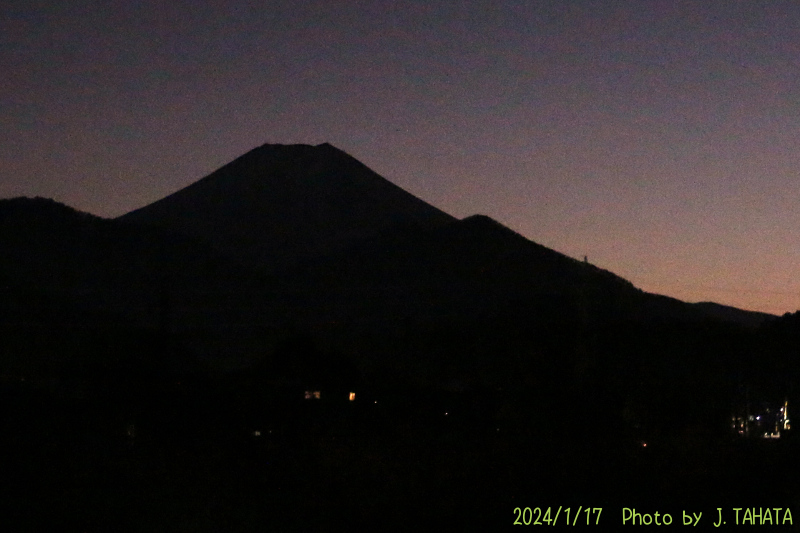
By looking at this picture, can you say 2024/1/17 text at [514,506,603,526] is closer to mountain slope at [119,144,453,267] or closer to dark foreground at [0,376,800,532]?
dark foreground at [0,376,800,532]

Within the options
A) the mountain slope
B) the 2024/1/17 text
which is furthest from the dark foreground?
the mountain slope

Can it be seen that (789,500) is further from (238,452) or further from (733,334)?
(733,334)

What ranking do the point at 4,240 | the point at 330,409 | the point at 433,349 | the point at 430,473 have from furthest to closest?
the point at 4,240 → the point at 433,349 → the point at 330,409 → the point at 430,473

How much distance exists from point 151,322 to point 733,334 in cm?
3794

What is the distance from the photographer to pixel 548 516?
508 inches

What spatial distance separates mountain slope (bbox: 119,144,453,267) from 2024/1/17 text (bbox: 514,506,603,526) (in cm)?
9860

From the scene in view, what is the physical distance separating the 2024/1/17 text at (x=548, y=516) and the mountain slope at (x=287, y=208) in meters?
98.6

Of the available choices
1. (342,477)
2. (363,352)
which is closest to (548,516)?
(342,477)

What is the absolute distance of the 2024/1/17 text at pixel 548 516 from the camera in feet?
41.1

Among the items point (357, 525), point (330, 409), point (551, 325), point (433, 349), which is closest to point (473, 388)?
point (330, 409)

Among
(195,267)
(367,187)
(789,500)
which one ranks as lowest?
(789,500)

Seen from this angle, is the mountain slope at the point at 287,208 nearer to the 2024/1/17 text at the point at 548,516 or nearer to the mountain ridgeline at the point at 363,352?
the mountain ridgeline at the point at 363,352

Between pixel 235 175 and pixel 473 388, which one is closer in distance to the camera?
pixel 473 388

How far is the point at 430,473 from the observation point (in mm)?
14711
